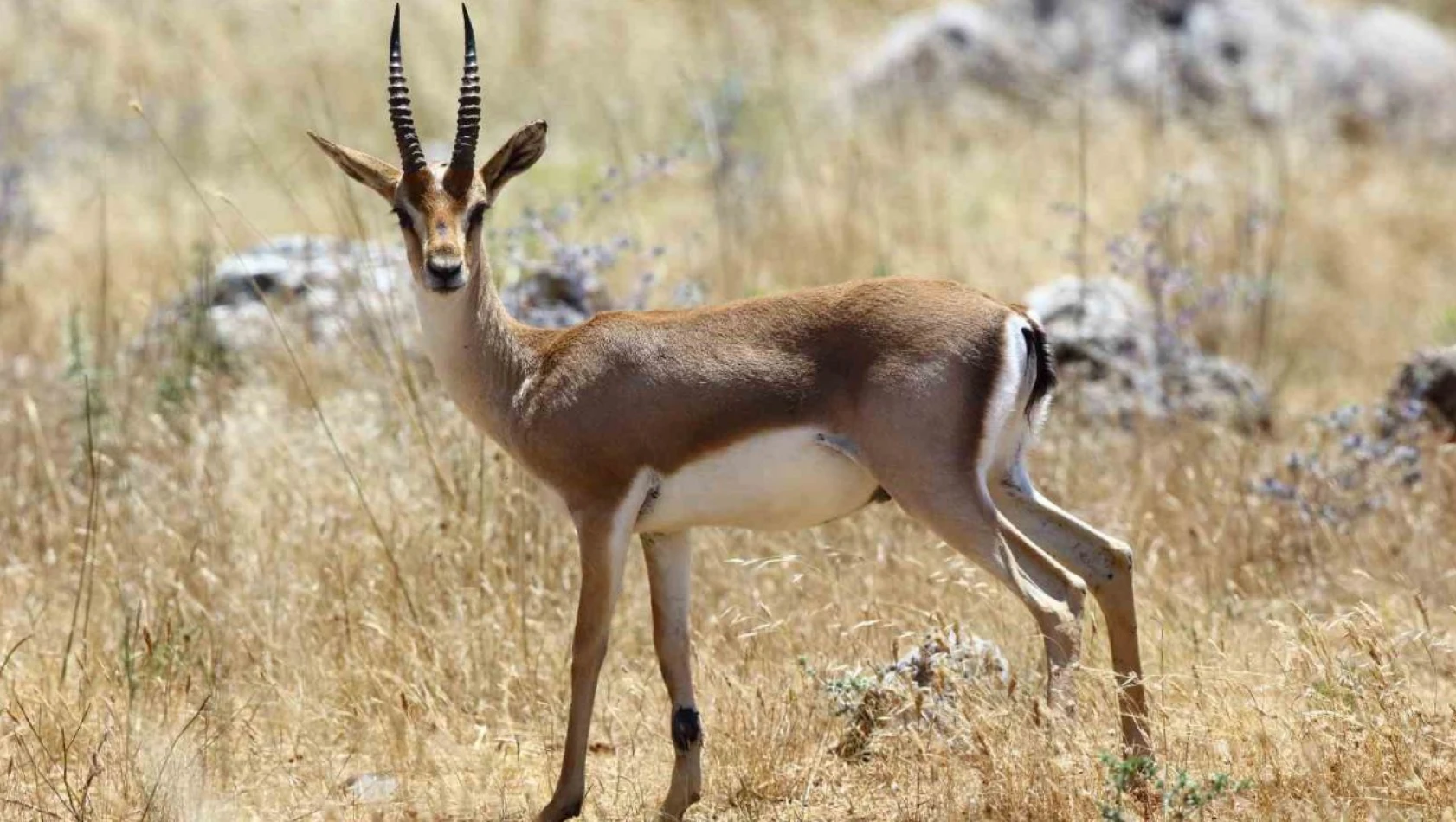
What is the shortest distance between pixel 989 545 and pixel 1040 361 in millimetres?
632

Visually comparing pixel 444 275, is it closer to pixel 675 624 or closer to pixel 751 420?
pixel 751 420

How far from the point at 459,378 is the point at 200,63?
17359mm

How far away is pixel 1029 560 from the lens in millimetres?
5812

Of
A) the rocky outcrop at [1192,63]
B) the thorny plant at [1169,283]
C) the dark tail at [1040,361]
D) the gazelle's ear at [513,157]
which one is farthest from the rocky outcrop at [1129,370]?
the rocky outcrop at [1192,63]

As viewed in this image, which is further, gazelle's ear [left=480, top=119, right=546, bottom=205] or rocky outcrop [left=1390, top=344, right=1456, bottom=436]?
rocky outcrop [left=1390, top=344, right=1456, bottom=436]

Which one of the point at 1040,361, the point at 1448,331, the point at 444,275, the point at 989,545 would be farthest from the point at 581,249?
the point at 1448,331

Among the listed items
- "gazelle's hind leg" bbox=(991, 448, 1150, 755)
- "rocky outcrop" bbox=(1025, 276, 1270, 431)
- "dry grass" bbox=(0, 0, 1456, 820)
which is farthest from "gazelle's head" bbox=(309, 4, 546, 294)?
"rocky outcrop" bbox=(1025, 276, 1270, 431)

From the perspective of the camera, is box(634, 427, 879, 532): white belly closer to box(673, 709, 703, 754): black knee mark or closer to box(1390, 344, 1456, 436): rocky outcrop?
box(673, 709, 703, 754): black knee mark

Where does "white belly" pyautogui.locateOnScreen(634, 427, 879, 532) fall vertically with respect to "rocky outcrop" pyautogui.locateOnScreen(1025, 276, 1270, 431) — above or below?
above

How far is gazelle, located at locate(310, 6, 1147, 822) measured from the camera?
18.3 feet

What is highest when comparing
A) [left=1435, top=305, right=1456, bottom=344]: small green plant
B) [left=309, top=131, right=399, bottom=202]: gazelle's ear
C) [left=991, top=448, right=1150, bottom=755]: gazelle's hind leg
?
[left=309, top=131, right=399, bottom=202]: gazelle's ear

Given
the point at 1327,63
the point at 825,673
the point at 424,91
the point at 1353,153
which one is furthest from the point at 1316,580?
the point at 424,91

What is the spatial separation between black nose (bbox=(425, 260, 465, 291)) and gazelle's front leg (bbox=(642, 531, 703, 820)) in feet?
3.60

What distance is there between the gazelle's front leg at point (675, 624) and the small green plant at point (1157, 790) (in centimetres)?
135
